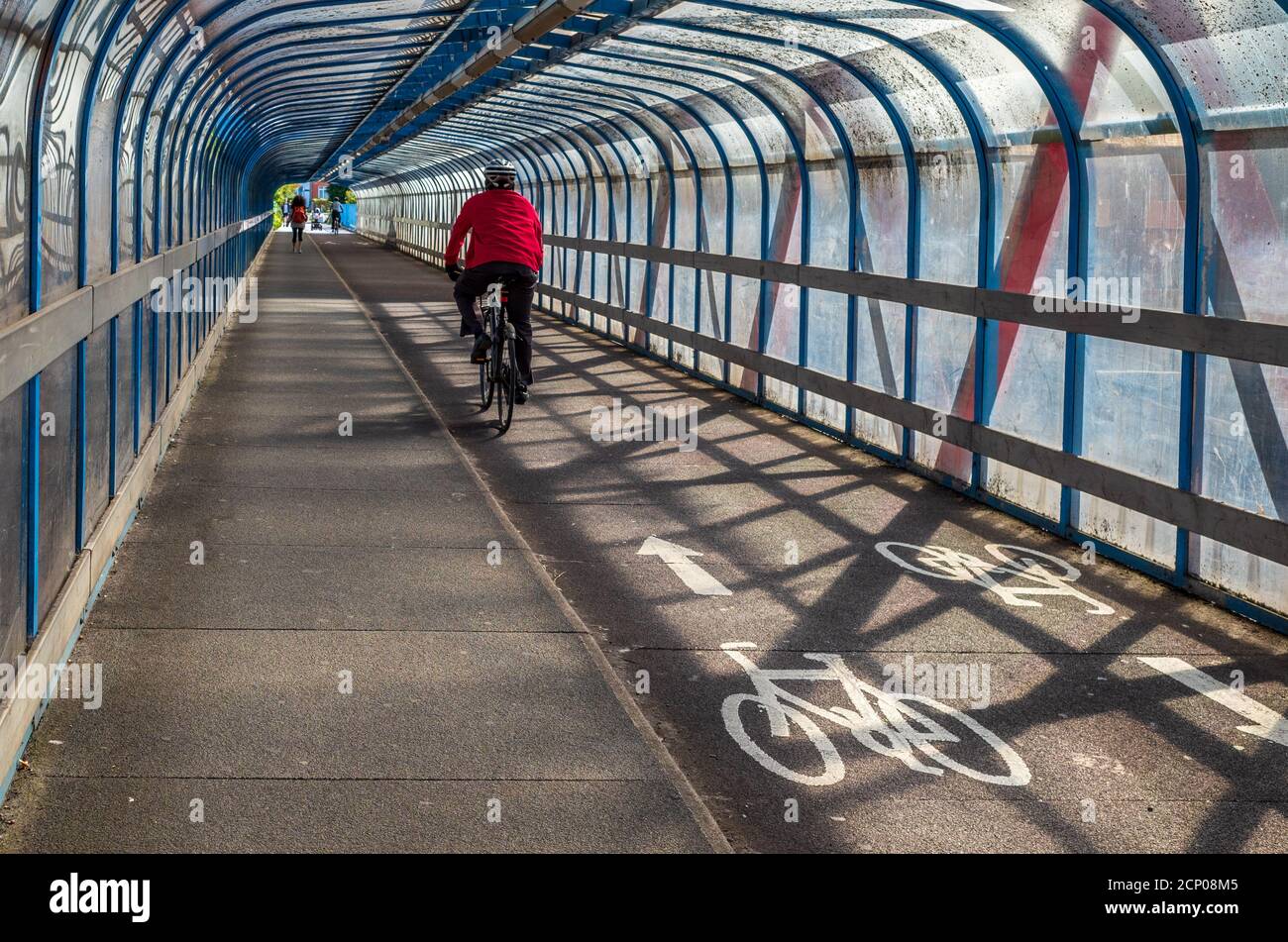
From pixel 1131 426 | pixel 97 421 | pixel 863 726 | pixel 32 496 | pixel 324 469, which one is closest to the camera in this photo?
pixel 32 496

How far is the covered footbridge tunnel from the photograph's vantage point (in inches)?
187

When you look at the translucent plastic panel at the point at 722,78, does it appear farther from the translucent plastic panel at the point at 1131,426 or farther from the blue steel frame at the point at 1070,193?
the translucent plastic panel at the point at 1131,426

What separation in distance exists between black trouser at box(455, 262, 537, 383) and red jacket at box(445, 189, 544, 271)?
0.06 m

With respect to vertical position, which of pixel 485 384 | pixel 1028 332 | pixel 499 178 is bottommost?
pixel 485 384

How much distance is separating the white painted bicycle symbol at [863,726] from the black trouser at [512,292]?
257 inches

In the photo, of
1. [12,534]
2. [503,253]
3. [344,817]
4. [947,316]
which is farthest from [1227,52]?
[503,253]

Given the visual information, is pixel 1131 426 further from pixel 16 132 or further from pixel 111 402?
pixel 16 132

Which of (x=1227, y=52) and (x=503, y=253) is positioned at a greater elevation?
(x=1227, y=52)

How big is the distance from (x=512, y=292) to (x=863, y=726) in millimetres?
7387

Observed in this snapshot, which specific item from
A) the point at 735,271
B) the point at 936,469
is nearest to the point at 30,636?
the point at 936,469

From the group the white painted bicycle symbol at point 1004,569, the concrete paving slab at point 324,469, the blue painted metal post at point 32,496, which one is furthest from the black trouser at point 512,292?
the blue painted metal post at point 32,496

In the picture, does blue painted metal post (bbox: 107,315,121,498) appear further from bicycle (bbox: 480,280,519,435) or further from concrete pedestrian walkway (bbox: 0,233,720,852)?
bicycle (bbox: 480,280,519,435)

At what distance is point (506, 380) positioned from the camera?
11.9 metres
